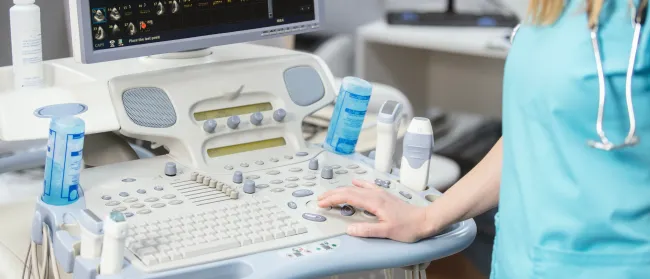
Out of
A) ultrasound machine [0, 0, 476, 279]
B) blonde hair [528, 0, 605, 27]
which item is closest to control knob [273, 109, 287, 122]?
ultrasound machine [0, 0, 476, 279]

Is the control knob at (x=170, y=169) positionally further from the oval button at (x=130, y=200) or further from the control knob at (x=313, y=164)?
the control knob at (x=313, y=164)

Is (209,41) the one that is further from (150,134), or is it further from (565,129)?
(565,129)

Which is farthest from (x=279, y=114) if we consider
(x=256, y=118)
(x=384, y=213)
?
(x=384, y=213)

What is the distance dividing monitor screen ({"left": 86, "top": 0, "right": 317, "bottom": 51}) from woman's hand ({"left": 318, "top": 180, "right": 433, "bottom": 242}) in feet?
1.34

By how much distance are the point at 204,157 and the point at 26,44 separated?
387 mm

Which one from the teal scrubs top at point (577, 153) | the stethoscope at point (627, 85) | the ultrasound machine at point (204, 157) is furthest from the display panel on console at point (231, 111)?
the stethoscope at point (627, 85)

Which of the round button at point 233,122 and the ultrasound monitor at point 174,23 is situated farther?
the round button at point 233,122

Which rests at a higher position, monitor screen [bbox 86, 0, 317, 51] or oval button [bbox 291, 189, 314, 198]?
monitor screen [bbox 86, 0, 317, 51]

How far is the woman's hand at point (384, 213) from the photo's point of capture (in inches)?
51.1

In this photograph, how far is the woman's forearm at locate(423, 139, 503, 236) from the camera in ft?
4.17

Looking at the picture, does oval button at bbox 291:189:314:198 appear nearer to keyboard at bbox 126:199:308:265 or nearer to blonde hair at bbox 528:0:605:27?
keyboard at bbox 126:199:308:265

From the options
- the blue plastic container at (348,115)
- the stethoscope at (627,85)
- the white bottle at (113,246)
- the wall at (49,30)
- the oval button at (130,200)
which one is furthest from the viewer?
the wall at (49,30)

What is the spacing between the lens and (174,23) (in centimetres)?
153

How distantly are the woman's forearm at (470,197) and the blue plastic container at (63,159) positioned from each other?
54 cm
